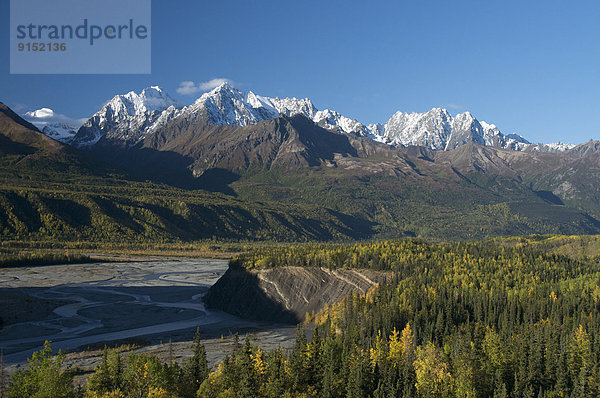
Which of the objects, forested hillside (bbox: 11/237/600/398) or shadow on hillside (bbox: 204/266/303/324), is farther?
shadow on hillside (bbox: 204/266/303/324)

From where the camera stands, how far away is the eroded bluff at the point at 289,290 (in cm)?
15988

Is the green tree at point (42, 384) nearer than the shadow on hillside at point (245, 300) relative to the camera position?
Yes

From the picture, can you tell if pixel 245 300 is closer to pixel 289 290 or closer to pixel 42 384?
pixel 289 290

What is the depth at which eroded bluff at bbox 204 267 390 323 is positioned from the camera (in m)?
160

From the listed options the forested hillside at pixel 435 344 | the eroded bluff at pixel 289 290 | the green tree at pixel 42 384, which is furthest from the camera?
the eroded bluff at pixel 289 290

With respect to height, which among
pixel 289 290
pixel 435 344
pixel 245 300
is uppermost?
pixel 289 290

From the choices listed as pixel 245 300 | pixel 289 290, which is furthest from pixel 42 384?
pixel 245 300

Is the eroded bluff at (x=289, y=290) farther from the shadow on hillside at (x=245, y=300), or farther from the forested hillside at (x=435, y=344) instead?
the forested hillside at (x=435, y=344)

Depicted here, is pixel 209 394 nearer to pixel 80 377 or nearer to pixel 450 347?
pixel 80 377

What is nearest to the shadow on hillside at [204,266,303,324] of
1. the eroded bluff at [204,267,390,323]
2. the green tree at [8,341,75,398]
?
the eroded bluff at [204,267,390,323]

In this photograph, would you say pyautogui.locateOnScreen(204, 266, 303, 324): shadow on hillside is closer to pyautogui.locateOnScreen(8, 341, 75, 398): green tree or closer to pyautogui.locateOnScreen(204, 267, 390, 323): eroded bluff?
pyautogui.locateOnScreen(204, 267, 390, 323): eroded bluff

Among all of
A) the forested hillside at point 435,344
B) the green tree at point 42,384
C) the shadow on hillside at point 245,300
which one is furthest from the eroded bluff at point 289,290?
the green tree at point 42,384

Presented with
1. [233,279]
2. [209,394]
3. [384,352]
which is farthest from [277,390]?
[233,279]

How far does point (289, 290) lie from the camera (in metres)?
168
